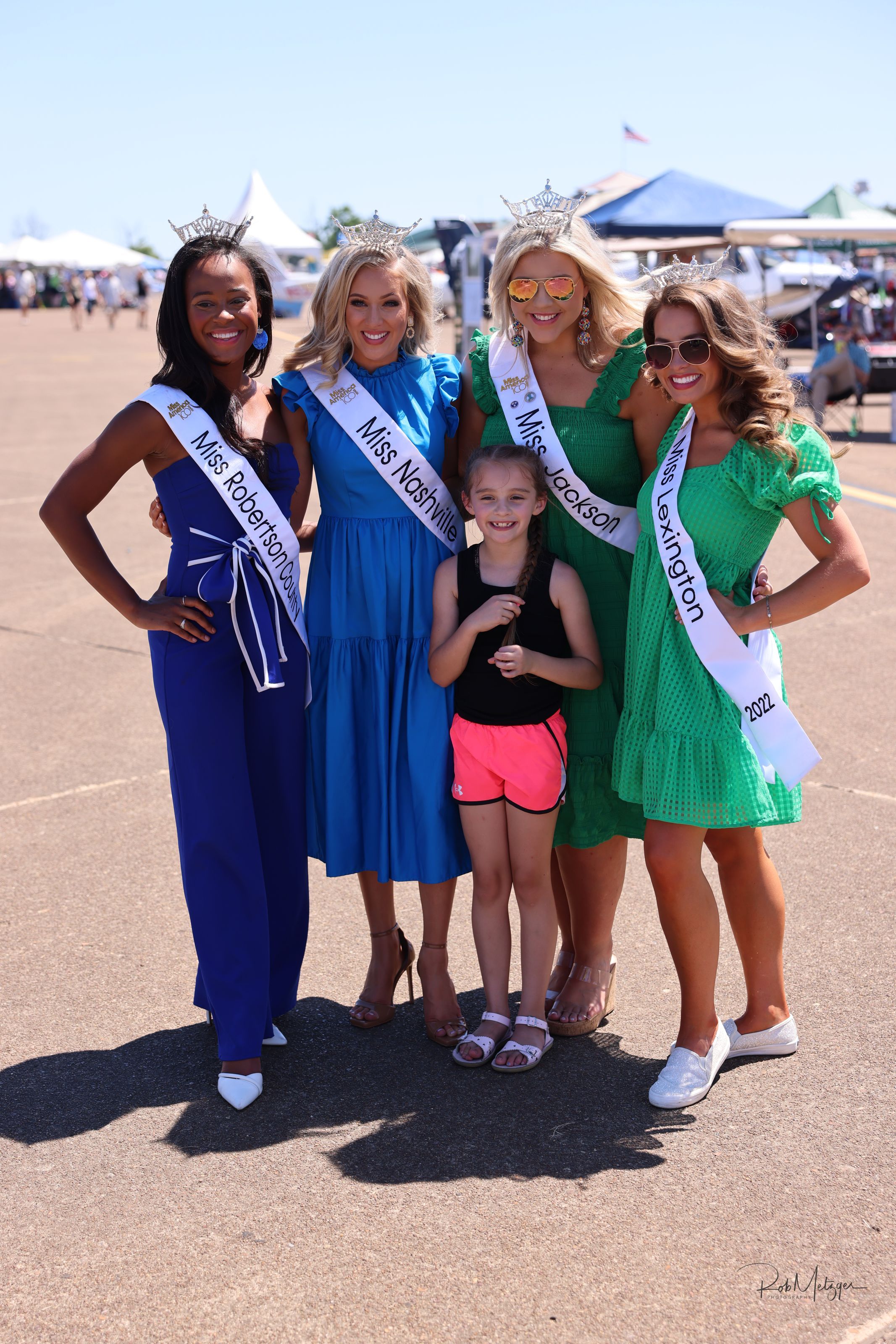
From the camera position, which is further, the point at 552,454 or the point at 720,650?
the point at 552,454

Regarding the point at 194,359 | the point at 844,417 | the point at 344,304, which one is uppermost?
the point at 344,304

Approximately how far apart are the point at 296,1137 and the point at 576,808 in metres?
1.01

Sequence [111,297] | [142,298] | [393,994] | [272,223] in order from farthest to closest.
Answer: [142,298] < [111,297] < [272,223] < [393,994]

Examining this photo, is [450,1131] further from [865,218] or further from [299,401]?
[865,218]

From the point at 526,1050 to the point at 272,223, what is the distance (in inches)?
1165

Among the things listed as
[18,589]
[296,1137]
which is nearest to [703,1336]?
[296,1137]

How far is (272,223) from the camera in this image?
29.9 m

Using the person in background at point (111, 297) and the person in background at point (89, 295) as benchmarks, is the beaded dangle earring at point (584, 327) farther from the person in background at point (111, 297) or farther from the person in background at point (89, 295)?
the person in background at point (89, 295)

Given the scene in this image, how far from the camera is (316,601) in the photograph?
3.14 meters

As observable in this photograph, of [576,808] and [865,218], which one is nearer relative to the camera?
[576,808]

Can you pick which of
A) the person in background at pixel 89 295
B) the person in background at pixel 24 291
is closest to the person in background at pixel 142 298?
the person in background at pixel 89 295

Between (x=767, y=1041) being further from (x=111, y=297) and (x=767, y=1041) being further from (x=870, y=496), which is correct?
(x=111, y=297)

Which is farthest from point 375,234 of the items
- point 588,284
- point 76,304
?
point 76,304

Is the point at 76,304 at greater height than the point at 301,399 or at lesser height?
greater
